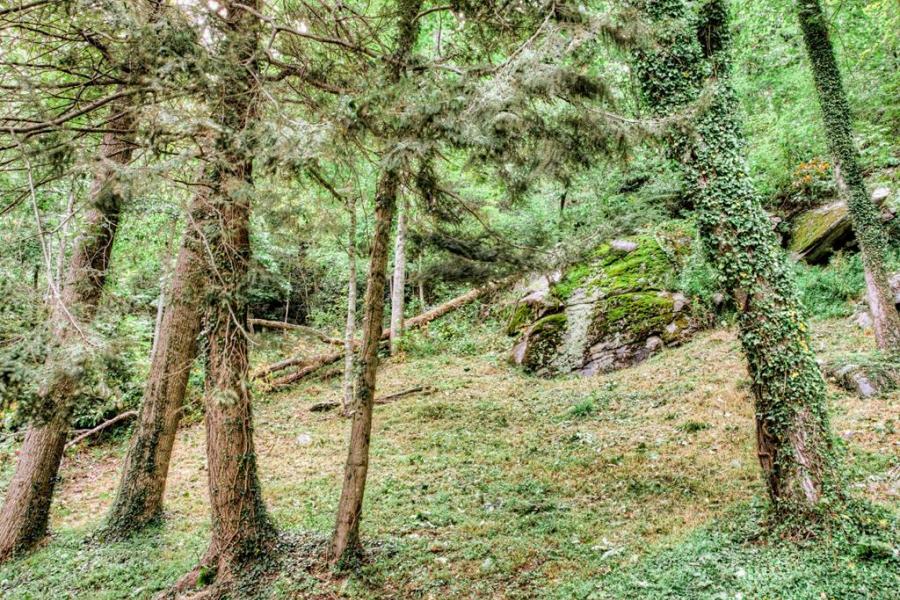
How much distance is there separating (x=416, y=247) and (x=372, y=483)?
3.69 meters

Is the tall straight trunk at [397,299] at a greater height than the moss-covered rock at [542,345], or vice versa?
the tall straight trunk at [397,299]

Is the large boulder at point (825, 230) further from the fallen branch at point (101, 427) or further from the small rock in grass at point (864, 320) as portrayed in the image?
the fallen branch at point (101, 427)

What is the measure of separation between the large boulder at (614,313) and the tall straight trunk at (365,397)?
20.0 feet

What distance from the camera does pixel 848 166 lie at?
9016 mm

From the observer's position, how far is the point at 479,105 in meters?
4.38

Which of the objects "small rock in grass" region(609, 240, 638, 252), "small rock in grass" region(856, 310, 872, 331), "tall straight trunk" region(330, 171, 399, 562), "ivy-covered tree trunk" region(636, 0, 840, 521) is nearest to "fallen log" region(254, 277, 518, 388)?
"small rock in grass" region(609, 240, 638, 252)

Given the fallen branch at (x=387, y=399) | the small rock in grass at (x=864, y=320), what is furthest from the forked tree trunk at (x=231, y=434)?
the small rock in grass at (x=864, y=320)

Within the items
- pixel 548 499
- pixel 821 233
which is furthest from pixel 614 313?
pixel 548 499

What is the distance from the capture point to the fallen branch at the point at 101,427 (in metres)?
10.6

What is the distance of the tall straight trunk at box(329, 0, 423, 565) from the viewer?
5027 mm

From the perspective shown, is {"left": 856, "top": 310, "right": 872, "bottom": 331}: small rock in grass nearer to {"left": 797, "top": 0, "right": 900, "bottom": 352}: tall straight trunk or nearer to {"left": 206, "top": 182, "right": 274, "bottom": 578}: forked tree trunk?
{"left": 797, "top": 0, "right": 900, "bottom": 352}: tall straight trunk

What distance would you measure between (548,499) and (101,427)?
34.0ft

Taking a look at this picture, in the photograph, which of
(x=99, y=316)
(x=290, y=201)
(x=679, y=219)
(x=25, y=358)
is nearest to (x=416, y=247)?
(x=290, y=201)

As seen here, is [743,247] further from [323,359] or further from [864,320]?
[323,359]
